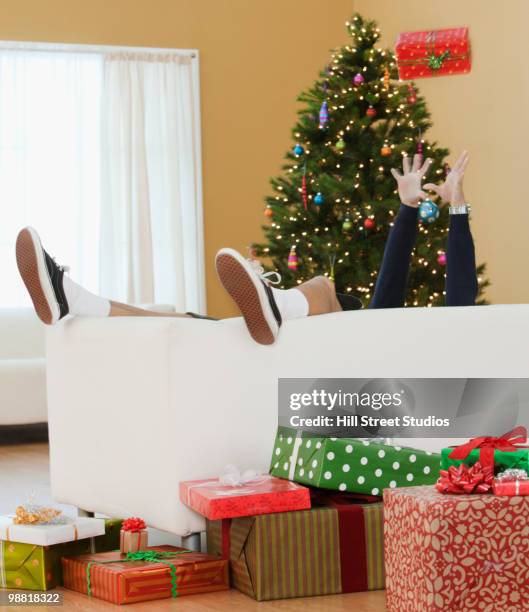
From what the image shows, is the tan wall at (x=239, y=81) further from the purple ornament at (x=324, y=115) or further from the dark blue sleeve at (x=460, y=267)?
the dark blue sleeve at (x=460, y=267)

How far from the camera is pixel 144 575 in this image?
229 cm

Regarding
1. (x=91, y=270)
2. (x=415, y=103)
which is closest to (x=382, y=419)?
(x=415, y=103)

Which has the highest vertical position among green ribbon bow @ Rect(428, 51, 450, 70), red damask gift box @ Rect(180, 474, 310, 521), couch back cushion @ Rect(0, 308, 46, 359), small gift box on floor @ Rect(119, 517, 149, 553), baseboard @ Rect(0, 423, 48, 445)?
green ribbon bow @ Rect(428, 51, 450, 70)

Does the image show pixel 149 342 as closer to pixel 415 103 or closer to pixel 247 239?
pixel 415 103

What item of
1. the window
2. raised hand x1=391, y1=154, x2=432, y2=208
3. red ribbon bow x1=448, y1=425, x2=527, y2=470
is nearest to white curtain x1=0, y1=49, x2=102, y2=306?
the window

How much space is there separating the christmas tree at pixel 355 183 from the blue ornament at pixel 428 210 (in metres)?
0.14

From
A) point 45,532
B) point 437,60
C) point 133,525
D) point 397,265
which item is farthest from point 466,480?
point 437,60

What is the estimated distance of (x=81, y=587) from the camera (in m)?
2.38

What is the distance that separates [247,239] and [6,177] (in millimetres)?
1640

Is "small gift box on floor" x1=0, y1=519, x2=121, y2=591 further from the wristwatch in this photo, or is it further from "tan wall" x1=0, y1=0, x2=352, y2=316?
"tan wall" x1=0, y1=0, x2=352, y2=316

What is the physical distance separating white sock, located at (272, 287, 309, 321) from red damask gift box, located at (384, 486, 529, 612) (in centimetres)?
71

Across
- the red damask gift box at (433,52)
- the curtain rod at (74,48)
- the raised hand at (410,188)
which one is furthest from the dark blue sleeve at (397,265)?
the curtain rod at (74,48)

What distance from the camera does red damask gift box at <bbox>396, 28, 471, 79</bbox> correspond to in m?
6.06

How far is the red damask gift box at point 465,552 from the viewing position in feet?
6.29
